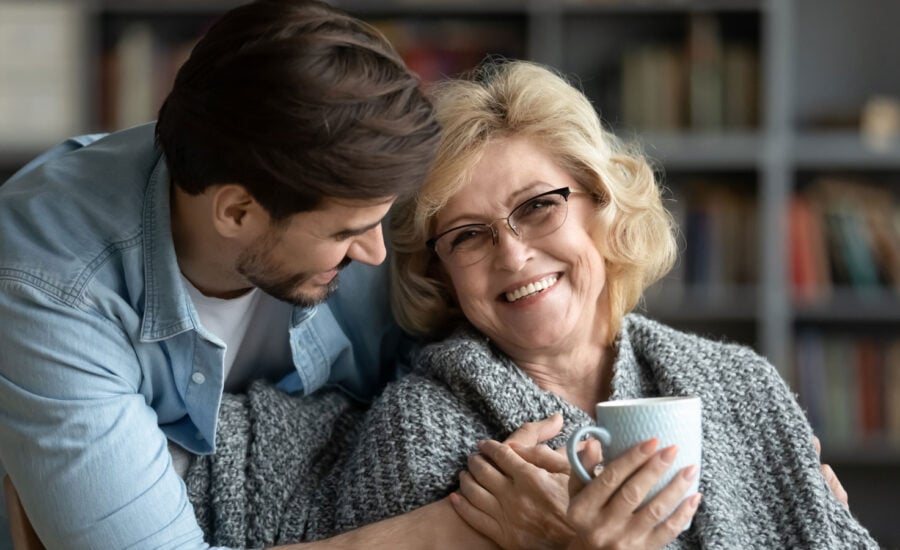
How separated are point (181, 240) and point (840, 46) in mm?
3433

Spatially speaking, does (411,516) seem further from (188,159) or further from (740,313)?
(740,313)

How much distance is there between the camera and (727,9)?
4047 millimetres

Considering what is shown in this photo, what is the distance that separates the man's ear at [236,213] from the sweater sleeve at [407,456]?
1.06 ft

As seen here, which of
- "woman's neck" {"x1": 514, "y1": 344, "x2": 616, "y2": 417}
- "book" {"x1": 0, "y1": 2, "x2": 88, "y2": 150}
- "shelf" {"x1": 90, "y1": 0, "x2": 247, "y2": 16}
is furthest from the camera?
"shelf" {"x1": 90, "y1": 0, "x2": 247, "y2": 16}

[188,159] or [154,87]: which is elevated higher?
[188,159]

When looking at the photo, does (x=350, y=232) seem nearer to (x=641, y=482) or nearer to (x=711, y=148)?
(x=641, y=482)

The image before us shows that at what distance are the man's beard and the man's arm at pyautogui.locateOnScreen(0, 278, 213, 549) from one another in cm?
22

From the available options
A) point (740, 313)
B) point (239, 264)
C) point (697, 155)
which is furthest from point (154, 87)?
point (239, 264)

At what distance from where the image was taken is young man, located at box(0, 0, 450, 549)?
1400 millimetres

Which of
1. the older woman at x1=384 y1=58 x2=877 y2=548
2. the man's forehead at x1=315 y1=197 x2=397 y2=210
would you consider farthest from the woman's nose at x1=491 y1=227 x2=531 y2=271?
the man's forehead at x1=315 y1=197 x2=397 y2=210

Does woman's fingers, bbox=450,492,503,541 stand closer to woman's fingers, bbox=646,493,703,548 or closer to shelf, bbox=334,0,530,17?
woman's fingers, bbox=646,493,703,548

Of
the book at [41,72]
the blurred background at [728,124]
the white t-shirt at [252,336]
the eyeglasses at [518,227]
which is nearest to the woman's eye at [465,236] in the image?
the eyeglasses at [518,227]

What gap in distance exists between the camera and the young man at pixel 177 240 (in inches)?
55.1

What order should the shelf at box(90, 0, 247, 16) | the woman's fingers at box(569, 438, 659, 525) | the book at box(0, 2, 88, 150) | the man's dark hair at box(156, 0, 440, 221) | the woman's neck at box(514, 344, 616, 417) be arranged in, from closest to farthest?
the woman's fingers at box(569, 438, 659, 525) → the man's dark hair at box(156, 0, 440, 221) → the woman's neck at box(514, 344, 616, 417) → the book at box(0, 2, 88, 150) → the shelf at box(90, 0, 247, 16)
